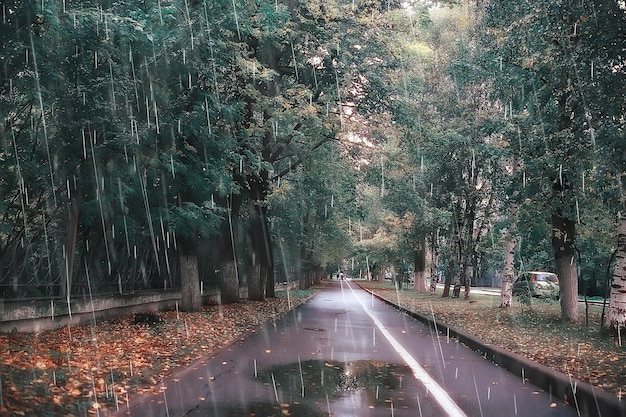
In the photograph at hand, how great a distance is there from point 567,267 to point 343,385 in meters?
11.2

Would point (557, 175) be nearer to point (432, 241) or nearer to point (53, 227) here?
point (53, 227)

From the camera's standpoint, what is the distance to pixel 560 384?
7355mm

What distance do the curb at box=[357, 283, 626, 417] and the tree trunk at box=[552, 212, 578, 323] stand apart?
234 inches

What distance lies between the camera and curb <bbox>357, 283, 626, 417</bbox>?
6172 millimetres

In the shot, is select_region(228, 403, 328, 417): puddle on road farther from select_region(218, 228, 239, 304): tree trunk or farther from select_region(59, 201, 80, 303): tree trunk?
select_region(218, 228, 239, 304): tree trunk

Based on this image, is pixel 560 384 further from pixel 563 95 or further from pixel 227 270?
pixel 227 270

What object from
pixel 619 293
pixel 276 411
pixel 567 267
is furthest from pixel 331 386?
pixel 567 267

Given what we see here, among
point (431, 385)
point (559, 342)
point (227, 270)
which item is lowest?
point (559, 342)

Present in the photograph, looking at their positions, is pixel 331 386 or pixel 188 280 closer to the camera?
pixel 331 386

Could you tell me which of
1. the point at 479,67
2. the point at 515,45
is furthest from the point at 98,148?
the point at 479,67

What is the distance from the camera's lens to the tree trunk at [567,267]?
16.6m

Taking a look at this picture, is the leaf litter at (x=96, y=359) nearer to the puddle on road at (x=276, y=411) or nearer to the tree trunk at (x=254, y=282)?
the puddle on road at (x=276, y=411)

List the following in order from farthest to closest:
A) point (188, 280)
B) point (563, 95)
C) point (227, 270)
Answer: point (227, 270) < point (188, 280) < point (563, 95)

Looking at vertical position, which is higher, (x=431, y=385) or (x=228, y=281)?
(x=228, y=281)
